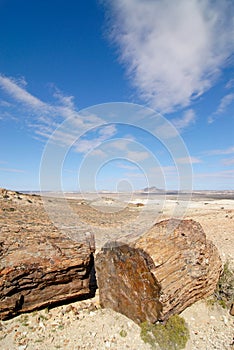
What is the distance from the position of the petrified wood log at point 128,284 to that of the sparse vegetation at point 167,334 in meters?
0.17

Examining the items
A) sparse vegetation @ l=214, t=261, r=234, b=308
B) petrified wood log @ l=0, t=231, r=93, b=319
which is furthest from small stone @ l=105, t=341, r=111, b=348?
sparse vegetation @ l=214, t=261, r=234, b=308

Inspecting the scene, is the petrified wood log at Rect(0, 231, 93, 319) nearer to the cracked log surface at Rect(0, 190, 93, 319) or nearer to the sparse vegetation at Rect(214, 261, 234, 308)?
the cracked log surface at Rect(0, 190, 93, 319)

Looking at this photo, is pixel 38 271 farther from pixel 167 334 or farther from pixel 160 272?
pixel 167 334

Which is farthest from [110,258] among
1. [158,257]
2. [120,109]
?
[120,109]

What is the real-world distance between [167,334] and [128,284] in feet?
3.83

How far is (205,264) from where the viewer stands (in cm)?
543

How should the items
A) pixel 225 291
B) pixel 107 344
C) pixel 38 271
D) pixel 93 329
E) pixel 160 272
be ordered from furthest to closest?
pixel 225 291
pixel 38 271
pixel 93 329
pixel 160 272
pixel 107 344

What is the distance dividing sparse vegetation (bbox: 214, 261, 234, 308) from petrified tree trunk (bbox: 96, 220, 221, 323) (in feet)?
0.57

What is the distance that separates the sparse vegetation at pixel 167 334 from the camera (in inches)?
169

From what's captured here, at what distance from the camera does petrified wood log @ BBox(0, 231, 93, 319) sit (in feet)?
15.5

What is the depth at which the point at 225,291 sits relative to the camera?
18.2 ft

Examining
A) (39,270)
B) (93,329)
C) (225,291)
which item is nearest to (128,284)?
(93,329)

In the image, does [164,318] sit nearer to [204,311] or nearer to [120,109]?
[204,311]

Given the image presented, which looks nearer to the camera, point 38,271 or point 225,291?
point 38,271
